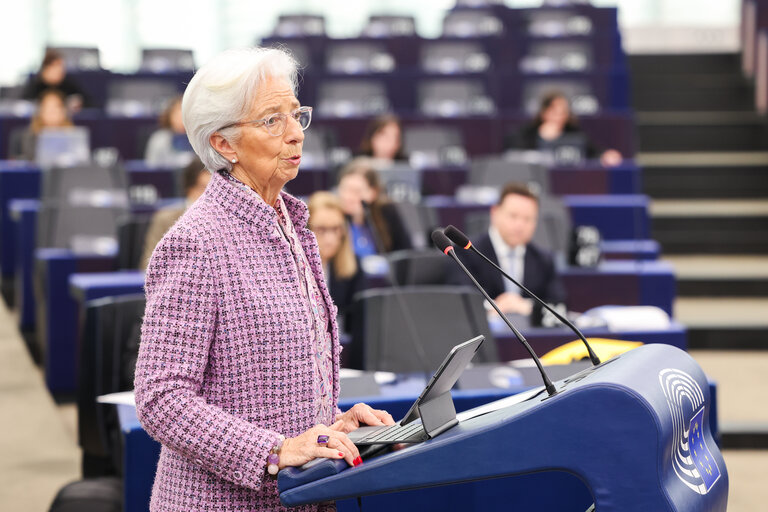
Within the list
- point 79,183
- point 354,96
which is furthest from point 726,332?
point 354,96

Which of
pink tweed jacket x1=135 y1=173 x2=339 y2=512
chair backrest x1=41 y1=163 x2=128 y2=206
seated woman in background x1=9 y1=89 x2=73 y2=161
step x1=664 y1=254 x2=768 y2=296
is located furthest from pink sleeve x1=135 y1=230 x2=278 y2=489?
seated woman in background x1=9 y1=89 x2=73 y2=161

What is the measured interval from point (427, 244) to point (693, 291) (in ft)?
5.88

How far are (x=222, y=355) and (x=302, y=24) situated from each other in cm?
929

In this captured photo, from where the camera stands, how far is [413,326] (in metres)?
3.54

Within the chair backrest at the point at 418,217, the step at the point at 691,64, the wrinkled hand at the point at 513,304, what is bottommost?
the wrinkled hand at the point at 513,304

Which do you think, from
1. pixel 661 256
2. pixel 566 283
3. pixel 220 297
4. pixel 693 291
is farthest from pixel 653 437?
pixel 661 256

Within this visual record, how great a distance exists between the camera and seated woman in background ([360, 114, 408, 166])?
6465 mm

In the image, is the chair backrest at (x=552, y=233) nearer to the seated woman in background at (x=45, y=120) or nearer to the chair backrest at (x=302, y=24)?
the seated woman in background at (x=45, y=120)

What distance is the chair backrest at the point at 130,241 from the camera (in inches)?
185

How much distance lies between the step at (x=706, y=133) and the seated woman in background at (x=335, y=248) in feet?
15.4

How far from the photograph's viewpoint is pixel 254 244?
1407 millimetres

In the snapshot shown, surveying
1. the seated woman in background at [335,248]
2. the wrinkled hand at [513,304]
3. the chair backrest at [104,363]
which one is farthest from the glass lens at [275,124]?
the wrinkled hand at [513,304]

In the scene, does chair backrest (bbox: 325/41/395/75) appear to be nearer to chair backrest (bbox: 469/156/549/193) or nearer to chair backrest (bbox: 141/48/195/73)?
chair backrest (bbox: 141/48/195/73)

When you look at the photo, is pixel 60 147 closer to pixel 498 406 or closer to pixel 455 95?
pixel 455 95
